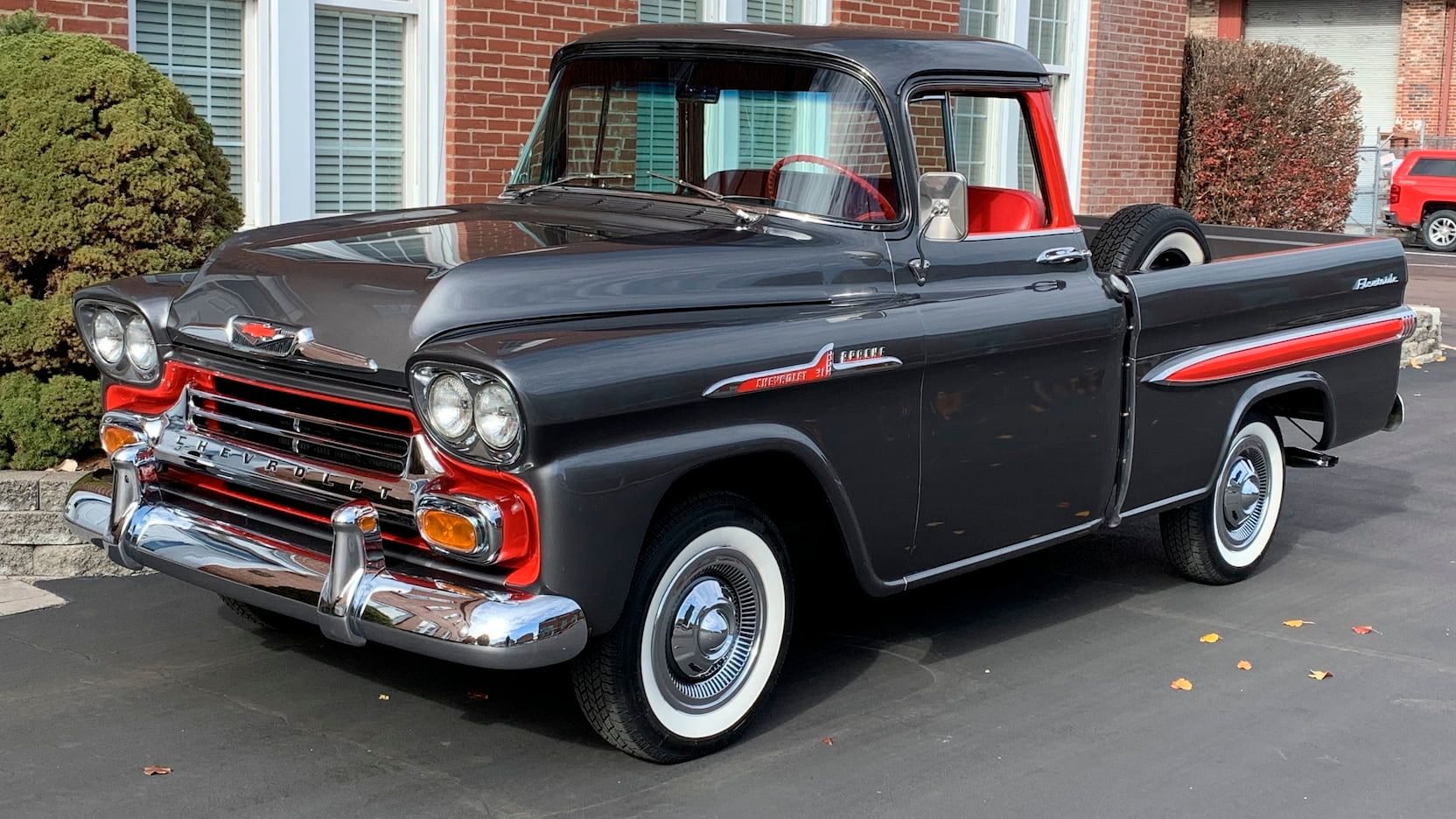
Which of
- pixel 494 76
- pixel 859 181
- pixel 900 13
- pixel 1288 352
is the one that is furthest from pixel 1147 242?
pixel 900 13

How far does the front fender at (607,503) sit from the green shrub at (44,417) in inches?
124

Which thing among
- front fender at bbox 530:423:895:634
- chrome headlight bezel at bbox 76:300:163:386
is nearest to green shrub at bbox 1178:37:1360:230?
front fender at bbox 530:423:895:634

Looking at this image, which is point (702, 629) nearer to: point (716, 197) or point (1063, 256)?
point (716, 197)

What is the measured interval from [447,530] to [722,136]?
5.91 feet

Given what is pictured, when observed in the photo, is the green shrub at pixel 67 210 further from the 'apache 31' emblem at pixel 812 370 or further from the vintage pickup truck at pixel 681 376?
the 'apache 31' emblem at pixel 812 370

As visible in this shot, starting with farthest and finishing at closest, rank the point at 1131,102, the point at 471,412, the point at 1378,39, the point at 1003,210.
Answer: the point at 1378,39 → the point at 1131,102 → the point at 1003,210 → the point at 471,412

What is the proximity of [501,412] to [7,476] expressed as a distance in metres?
3.08

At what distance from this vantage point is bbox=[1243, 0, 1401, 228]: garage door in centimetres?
3469

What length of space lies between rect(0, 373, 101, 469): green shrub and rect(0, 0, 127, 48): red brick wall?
176cm

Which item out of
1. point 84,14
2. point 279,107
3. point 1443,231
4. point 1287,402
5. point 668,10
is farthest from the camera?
point 1443,231

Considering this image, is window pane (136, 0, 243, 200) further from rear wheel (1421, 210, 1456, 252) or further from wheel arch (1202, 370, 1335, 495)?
rear wheel (1421, 210, 1456, 252)

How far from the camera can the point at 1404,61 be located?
34.3 m

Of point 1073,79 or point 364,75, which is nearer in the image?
point 364,75

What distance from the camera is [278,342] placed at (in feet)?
13.7
